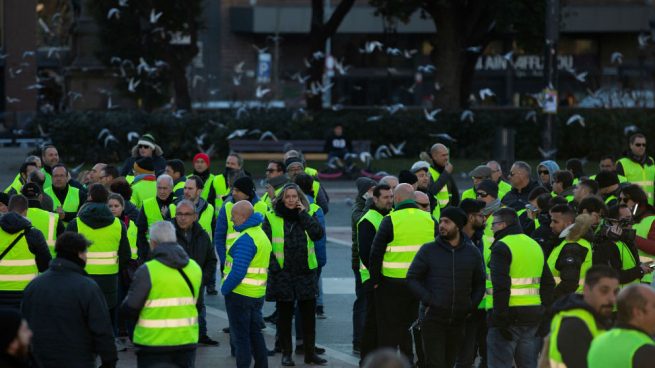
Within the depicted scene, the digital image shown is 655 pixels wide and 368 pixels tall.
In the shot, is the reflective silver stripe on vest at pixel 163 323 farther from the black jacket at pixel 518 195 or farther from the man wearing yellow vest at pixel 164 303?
the black jacket at pixel 518 195

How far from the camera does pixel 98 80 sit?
139ft

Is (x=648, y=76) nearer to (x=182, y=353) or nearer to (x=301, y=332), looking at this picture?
(x=301, y=332)

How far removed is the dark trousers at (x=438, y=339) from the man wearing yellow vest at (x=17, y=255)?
10.5 feet

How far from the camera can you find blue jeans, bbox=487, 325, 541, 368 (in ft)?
33.6

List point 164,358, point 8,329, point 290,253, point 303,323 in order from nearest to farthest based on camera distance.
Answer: point 8,329
point 164,358
point 290,253
point 303,323

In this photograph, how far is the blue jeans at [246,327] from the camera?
11.0 m

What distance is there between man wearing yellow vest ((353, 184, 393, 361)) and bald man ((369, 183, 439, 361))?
22 cm

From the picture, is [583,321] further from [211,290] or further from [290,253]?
[211,290]

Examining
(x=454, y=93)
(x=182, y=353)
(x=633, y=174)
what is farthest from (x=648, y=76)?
(x=182, y=353)

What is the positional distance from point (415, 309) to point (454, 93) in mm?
26410

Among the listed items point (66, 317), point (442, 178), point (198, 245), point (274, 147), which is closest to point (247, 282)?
point (198, 245)

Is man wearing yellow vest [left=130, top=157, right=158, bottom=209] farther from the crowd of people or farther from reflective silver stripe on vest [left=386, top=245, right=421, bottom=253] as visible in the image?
reflective silver stripe on vest [left=386, top=245, right=421, bottom=253]

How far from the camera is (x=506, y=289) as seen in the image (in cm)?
1005

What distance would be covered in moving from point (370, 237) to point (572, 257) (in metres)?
2.01
